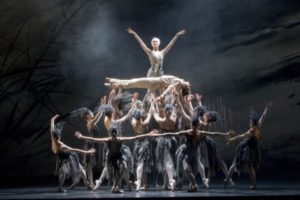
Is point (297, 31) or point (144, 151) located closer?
point (144, 151)

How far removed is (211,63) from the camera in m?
10.7

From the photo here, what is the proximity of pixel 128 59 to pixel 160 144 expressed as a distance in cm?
387

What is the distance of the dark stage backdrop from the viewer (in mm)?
10352

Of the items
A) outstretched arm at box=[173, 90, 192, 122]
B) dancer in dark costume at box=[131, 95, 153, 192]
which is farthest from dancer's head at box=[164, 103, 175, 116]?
dancer in dark costume at box=[131, 95, 153, 192]

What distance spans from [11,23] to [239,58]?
203 inches

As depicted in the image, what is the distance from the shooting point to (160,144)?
7.50 metres

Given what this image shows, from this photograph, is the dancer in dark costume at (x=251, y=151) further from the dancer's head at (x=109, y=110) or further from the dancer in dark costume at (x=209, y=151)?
the dancer's head at (x=109, y=110)

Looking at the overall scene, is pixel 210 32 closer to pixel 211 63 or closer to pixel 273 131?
pixel 211 63

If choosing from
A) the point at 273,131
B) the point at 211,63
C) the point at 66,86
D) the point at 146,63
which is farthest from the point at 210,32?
the point at 66,86

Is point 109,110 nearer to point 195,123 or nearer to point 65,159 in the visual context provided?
point 65,159

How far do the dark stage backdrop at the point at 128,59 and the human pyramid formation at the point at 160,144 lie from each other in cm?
257

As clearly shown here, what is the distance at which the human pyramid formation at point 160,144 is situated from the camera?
22.9 feet

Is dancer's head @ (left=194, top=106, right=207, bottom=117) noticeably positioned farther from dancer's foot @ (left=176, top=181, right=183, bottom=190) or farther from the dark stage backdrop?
the dark stage backdrop

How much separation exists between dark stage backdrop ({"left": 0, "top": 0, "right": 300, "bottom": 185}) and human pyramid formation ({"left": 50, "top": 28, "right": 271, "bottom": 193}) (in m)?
2.57
